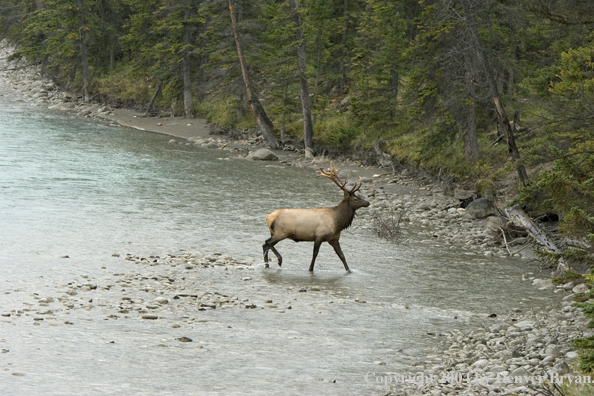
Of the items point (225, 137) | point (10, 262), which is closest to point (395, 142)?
point (225, 137)

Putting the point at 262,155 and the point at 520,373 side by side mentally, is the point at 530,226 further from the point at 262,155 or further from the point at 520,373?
the point at 262,155

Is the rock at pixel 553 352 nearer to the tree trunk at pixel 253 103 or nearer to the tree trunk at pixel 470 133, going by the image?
the tree trunk at pixel 470 133

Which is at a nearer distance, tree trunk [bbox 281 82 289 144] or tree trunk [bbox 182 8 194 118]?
tree trunk [bbox 281 82 289 144]

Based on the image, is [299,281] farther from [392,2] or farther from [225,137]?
[225,137]

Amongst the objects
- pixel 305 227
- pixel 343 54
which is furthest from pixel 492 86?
pixel 343 54

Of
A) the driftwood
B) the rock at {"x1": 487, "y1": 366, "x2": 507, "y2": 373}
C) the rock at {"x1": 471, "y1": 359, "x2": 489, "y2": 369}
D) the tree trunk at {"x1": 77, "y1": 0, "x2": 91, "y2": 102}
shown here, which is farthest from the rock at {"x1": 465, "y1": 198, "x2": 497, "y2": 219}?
the tree trunk at {"x1": 77, "y1": 0, "x2": 91, "y2": 102}

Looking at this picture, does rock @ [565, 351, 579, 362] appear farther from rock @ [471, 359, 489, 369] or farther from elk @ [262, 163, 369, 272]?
elk @ [262, 163, 369, 272]

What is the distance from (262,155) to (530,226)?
17.5 m

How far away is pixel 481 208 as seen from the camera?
21.7 metres

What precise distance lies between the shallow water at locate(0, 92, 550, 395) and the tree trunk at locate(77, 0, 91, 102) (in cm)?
2535

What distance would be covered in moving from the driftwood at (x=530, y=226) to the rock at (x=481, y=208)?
2.09 metres

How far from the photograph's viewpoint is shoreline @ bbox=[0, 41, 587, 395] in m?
9.66

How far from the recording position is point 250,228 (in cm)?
1961

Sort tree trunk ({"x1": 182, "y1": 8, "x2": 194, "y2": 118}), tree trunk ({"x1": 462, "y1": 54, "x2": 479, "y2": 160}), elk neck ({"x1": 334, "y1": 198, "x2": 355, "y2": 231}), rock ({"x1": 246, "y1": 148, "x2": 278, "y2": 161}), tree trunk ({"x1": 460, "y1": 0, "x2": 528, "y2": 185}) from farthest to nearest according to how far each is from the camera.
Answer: tree trunk ({"x1": 182, "y1": 8, "x2": 194, "y2": 118}), rock ({"x1": 246, "y1": 148, "x2": 278, "y2": 161}), tree trunk ({"x1": 462, "y1": 54, "x2": 479, "y2": 160}), tree trunk ({"x1": 460, "y1": 0, "x2": 528, "y2": 185}), elk neck ({"x1": 334, "y1": 198, "x2": 355, "y2": 231})
